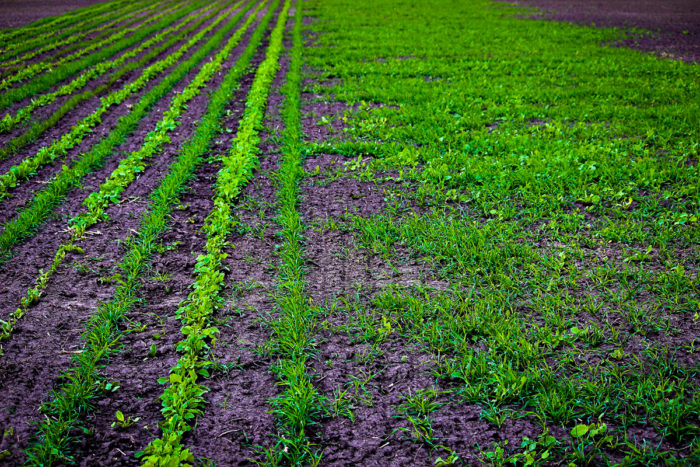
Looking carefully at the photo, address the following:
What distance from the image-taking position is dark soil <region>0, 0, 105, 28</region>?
19.2 metres

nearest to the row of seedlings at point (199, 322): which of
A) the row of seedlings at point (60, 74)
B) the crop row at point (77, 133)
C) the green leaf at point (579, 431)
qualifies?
the green leaf at point (579, 431)

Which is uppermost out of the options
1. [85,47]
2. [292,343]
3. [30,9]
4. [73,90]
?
[30,9]

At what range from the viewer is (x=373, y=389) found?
2615mm

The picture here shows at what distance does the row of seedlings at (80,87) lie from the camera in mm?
6437

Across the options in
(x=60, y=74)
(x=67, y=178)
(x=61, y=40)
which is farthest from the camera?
(x=61, y=40)

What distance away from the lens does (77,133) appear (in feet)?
21.4

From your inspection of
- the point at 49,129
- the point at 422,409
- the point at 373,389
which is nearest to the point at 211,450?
the point at 373,389

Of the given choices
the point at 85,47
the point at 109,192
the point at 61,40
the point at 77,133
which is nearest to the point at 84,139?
the point at 77,133

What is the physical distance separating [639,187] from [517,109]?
3119mm

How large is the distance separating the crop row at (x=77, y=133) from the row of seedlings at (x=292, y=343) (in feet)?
10.9

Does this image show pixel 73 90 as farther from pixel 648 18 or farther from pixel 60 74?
pixel 648 18

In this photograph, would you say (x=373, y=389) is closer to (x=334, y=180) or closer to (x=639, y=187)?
(x=334, y=180)

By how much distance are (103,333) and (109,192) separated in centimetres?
246

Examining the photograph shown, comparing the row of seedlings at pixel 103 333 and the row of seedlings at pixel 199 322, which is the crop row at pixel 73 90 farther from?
the row of seedlings at pixel 199 322
